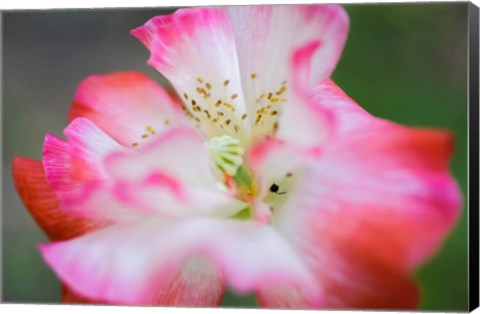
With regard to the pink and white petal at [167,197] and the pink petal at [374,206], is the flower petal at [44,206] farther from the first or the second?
the pink petal at [374,206]

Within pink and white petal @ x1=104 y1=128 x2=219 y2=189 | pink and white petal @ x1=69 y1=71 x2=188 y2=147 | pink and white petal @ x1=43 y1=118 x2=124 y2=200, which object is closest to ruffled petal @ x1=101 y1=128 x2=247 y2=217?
pink and white petal @ x1=104 y1=128 x2=219 y2=189

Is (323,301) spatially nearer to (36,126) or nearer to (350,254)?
(350,254)

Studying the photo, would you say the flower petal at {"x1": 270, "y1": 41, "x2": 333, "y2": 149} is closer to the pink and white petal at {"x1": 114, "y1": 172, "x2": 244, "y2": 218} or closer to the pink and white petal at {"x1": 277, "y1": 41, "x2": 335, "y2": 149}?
the pink and white petal at {"x1": 277, "y1": 41, "x2": 335, "y2": 149}

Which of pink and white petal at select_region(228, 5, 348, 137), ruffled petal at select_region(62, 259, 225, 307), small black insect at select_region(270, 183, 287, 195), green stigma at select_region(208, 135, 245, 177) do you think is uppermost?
pink and white petal at select_region(228, 5, 348, 137)

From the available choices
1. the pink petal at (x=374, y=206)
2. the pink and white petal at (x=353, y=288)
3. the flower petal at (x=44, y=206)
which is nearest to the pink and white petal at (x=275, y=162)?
the pink petal at (x=374, y=206)

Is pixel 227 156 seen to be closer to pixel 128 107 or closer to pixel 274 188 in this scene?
pixel 274 188

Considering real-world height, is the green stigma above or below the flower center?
below

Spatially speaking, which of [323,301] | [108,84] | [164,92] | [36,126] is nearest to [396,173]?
[323,301]
